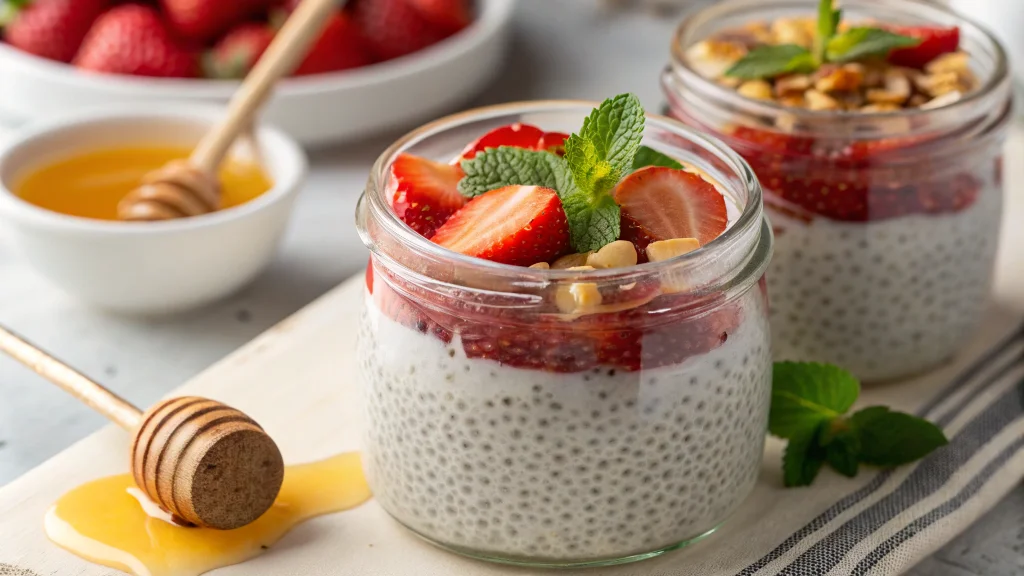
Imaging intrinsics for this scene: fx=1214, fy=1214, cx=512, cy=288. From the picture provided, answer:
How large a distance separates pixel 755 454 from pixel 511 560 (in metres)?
0.27

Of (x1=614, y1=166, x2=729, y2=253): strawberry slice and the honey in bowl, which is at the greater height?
(x1=614, y1=166, x2=729, y2=253): strawberry slice

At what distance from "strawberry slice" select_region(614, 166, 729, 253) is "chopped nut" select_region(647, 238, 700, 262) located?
39 millimetres

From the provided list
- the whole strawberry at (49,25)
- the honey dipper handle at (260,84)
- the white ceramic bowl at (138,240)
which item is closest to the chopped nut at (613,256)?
the white ceramic bowl at (138,240)

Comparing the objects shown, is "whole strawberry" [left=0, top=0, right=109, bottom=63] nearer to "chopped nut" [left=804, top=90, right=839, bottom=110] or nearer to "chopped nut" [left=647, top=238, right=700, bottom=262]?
"chopped nut" [left=804, top=90, right=839, bottom=110]

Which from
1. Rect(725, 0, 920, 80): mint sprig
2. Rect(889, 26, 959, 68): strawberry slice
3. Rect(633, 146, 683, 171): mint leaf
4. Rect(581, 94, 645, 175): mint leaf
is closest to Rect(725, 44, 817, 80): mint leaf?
Rect(725, 0, 920, 80): mint sprig

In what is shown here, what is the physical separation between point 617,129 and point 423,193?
0.19m

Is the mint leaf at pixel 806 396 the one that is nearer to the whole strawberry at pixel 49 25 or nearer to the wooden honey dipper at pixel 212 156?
the wooden honey dipper at pixel 212 156

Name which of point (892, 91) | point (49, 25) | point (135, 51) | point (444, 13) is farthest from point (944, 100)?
point (49, 25)

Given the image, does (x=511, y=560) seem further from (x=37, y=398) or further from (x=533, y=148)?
(x=37, y=398)

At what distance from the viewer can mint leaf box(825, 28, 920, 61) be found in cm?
140

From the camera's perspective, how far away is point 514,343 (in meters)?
1.03

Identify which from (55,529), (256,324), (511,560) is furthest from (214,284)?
(511,560)

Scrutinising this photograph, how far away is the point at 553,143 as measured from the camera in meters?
1.22

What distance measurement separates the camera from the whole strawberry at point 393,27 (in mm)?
2283
